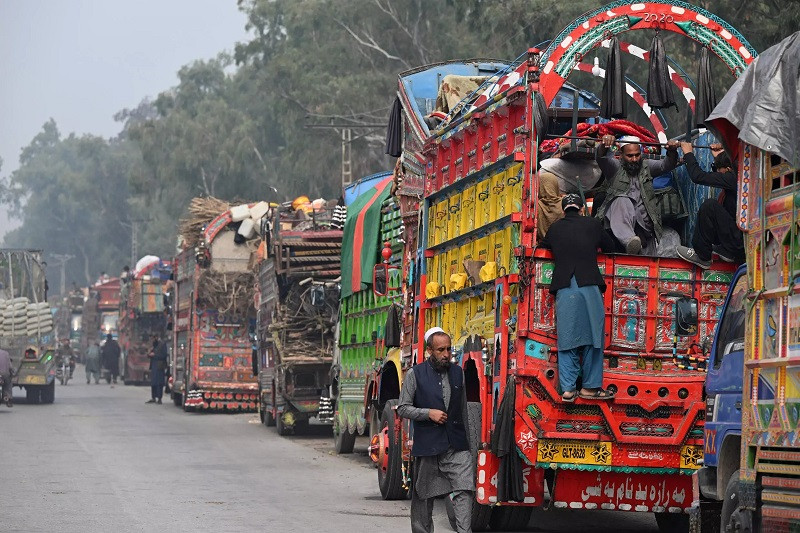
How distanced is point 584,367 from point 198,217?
23725 millimetres

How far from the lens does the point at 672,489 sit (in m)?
11.3

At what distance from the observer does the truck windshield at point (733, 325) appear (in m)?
8.95

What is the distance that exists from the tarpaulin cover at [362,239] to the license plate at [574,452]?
6978 millimetres

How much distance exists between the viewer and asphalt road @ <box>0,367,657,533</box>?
1272cm

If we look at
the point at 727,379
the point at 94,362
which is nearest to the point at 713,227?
the point at 727,379

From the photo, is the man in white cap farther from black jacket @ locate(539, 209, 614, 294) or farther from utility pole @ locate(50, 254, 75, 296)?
utility pole @ locate(50, 254, 75, 296)

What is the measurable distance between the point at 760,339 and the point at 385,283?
27.8 ft

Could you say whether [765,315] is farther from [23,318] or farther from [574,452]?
[23,318]

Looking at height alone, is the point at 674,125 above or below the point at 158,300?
above

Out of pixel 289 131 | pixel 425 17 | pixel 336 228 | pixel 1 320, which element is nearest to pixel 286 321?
pixel 336 228

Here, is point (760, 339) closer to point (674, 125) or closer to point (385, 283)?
point (385, 283)

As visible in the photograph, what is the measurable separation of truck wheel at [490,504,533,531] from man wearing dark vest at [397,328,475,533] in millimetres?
2235

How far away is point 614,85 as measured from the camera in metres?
12.2

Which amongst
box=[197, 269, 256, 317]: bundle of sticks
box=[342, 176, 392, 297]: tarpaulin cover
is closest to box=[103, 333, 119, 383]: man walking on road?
box=[197, 269, 256, 317]: bundle of sticks
